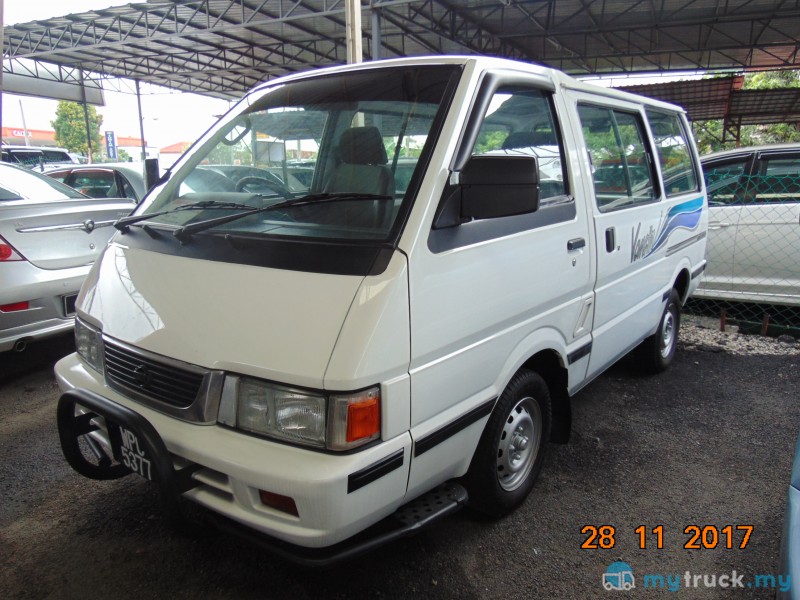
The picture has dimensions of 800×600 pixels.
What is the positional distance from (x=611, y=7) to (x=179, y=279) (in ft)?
47.5

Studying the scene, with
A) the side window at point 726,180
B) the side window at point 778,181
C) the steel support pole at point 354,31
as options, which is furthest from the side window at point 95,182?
the side window at point 778,181

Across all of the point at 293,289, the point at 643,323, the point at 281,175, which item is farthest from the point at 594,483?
the point at 281,175

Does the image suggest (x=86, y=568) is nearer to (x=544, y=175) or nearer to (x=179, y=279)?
(x=179, y=279)

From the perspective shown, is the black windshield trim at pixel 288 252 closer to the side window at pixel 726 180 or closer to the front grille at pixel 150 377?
the front grille at pixel 150 377

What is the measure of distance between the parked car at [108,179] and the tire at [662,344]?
534 centimetres

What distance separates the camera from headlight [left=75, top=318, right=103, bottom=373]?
7.35 feet

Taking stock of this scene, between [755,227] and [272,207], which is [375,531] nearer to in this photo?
[272,207]

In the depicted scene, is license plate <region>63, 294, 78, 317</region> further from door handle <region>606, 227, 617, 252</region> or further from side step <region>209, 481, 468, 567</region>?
door handle <region>606, 227, 617, 252</region>

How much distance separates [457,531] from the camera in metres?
2.53

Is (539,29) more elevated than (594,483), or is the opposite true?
(539,29)

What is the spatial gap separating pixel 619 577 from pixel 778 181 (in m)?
4.71

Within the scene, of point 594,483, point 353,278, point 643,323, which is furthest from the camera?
point 643,323

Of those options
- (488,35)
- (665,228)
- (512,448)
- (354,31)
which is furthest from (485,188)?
(488,35)

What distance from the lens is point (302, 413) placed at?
1701 millimetres
